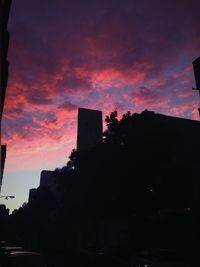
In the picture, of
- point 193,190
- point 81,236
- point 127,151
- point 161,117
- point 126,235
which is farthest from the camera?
point 81,236

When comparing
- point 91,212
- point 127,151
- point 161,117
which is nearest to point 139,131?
point 127,151

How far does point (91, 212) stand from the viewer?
1419 inches

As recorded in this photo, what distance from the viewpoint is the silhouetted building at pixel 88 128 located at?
78.9 meters

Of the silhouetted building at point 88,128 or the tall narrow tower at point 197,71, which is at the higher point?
the silhouetted building at point 88,128

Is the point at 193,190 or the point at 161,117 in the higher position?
the point at 161,117

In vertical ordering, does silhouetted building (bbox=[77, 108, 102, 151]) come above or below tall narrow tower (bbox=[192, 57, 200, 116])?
above

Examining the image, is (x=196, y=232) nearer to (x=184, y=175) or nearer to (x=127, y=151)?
(x=184, y=175)

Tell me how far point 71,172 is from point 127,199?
1171 cm

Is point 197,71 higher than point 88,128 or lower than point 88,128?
lower

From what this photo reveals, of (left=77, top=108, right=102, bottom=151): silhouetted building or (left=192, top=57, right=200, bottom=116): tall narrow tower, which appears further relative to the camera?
(left=77, top=108, right=102, bottom=151): silhouetted building

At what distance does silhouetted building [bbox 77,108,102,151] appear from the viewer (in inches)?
3105

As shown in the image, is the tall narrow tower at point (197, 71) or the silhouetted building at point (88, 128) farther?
the silhouetted building at point (88, 128)

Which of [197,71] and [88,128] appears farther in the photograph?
[88,128]

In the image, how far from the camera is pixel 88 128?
81.5m
